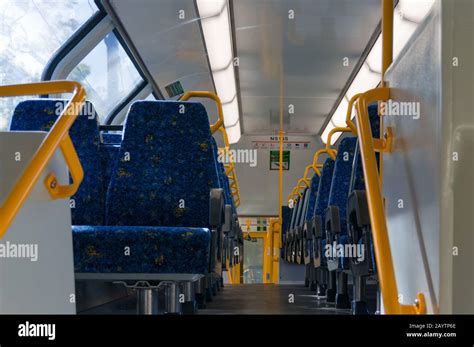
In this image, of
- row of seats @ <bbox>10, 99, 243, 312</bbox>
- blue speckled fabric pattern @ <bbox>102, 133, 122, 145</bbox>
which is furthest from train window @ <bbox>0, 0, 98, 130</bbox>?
row of seats @ <bbox>10, 99, 243, 312</bbox>

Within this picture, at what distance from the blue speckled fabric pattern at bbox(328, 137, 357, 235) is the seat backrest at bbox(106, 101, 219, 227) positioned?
3.85 feet

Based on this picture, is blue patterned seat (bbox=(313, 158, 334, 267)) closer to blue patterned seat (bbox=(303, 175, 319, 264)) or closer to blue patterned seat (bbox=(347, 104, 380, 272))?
blue patterned seat (bbox=(303, 175, 319, 264))

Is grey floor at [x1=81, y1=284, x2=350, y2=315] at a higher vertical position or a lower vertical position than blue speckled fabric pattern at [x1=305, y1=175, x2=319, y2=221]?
lower

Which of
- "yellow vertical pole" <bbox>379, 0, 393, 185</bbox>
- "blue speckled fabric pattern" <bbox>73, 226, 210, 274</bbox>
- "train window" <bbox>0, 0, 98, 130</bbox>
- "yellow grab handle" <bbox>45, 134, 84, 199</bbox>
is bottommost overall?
"blue speckled fabric pattern" <bbox>73, 226, 210, 274</bbox>

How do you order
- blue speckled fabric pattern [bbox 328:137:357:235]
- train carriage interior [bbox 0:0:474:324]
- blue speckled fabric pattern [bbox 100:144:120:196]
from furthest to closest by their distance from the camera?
blue speckled fabric pattern [bbox 328:137:357:235], blue speckled fabric pattern [bbox 100:144:120:196], train carriage interior [bbox 0:0:474:324]

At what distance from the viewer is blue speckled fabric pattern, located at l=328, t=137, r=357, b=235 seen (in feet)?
13.6

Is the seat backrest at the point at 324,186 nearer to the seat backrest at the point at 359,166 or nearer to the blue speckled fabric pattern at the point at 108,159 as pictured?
the seat backrest at the point at 359,166

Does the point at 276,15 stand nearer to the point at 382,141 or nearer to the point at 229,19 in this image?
the point at 229,19

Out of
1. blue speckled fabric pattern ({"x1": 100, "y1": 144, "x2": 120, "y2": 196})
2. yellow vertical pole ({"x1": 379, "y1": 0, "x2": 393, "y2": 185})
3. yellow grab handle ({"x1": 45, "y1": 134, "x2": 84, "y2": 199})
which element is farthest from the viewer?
blue speckled fabric pattern ({"x1": 100, "y1": 144, "x2": 120, "y2": 196})

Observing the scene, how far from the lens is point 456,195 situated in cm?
146
